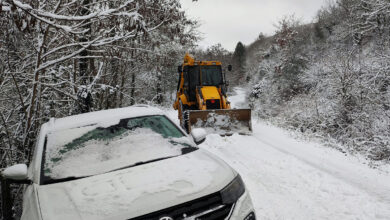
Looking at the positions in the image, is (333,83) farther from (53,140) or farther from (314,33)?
(314,33)

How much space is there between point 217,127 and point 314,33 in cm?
2413

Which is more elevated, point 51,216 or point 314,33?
point 314,33

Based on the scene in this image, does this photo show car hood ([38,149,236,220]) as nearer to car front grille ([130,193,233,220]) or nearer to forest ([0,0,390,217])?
car front grille ([130,193,233,220])

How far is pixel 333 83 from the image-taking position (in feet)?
34.8

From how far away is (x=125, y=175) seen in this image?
7.79 ft

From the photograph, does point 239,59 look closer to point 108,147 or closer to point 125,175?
point 108,147

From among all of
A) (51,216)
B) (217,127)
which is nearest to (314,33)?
(217,127)

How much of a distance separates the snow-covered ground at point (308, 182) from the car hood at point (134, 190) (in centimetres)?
168

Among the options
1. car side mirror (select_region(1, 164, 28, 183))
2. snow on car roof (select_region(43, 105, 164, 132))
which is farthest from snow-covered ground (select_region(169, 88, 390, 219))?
car side mirror (select_region(1, 164, 28, 183))

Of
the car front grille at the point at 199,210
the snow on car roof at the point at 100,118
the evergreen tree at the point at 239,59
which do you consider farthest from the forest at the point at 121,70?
the evergreen tree at the point at 239,59

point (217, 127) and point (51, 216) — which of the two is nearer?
point (51, 216)

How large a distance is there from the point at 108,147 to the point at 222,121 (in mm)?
6372

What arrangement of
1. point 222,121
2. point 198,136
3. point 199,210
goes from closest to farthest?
point 199,210 < point 198,136 < point 222,121

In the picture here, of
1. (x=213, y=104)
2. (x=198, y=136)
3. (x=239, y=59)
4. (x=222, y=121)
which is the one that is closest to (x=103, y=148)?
(x=198, y=136)
